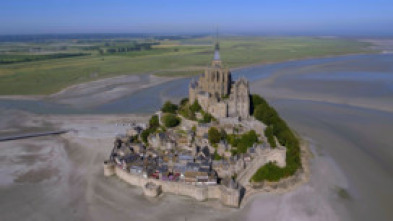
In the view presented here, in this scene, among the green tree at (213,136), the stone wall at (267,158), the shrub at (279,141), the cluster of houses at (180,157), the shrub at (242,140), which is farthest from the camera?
the green tree at (213,136)

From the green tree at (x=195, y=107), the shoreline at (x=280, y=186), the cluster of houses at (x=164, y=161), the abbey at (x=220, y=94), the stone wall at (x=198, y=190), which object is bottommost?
the shoreline at (x=280, y=186)

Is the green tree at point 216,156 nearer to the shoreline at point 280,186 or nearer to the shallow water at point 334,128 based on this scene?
the shoreline at point 280,186

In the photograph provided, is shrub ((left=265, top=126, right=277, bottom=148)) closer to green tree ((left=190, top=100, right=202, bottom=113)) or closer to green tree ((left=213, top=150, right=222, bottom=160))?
green tree ((left=213, top=150, right=222, bottom=160))

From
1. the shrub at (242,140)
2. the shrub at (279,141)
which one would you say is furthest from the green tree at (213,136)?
the shrub at (279,141)

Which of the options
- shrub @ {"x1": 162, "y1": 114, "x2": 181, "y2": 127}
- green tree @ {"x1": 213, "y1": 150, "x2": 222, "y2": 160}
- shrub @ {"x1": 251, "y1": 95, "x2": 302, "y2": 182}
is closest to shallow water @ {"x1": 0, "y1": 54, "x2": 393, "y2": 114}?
shrub @ {"x1": 162, "y1": 114, "x2": 181, "y2": 127}

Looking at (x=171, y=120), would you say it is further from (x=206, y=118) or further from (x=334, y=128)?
(x=334, y=128)

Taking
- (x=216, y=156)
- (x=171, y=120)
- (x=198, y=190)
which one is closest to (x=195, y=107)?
(x=171, y=120)

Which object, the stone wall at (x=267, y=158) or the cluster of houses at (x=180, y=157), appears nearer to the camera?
the cluster of houses at (x=180, y=157)

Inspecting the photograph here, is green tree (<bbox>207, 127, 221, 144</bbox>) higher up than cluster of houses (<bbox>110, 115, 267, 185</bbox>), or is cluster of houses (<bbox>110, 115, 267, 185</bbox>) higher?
green tree (<bbox>207, 127, 221, 144</bbox>)
